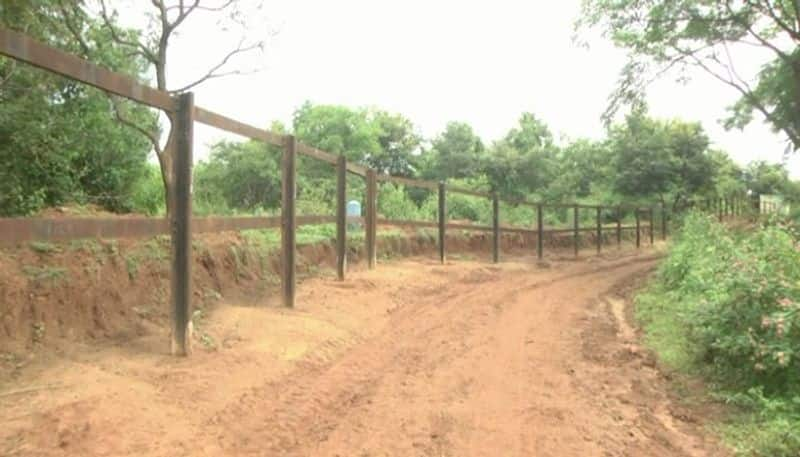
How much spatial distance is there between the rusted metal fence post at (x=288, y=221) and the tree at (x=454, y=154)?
26210mm

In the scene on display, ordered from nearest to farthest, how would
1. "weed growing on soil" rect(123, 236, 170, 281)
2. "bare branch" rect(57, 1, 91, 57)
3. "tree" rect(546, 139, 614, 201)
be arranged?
"weed growing on soil" rect(123, 236, 170, 281)
"bare branch" rect(57, 1, 91, 57)
"tree" rect(546, 139, 614, 201)

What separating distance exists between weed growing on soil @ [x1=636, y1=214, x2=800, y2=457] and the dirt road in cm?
31

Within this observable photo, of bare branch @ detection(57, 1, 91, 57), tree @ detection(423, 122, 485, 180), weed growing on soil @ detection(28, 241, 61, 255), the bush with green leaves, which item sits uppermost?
tree @ detection(423, 122, 485, 180)

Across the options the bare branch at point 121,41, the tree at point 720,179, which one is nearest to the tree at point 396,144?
the tree at point 720,179

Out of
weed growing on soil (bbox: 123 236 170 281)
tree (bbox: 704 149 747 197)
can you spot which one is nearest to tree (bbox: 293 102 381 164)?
tree (bbox: 704 149 747 197)

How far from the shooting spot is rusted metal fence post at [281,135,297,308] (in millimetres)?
6871

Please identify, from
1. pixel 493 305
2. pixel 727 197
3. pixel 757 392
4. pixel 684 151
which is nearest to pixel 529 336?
pixel 493 305

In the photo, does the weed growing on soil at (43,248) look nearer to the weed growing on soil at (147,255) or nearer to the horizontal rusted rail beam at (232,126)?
the weed growing on soil at (147,255)

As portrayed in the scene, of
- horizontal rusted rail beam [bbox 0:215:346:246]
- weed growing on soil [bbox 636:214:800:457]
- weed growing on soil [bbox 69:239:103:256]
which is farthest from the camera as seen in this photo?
weed growing on soil [bbox 69:239:103:256]

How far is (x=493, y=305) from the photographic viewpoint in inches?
339

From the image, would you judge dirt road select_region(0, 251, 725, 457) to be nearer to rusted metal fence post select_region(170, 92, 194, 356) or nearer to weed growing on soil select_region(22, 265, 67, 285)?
rusted metal fence post select_region(170, 92, 194, 356)

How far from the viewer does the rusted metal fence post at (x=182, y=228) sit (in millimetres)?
4742

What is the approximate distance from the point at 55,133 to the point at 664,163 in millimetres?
31628

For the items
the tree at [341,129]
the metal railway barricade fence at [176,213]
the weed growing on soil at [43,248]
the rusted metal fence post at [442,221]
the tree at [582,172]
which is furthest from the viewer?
the tree at [582,172]
